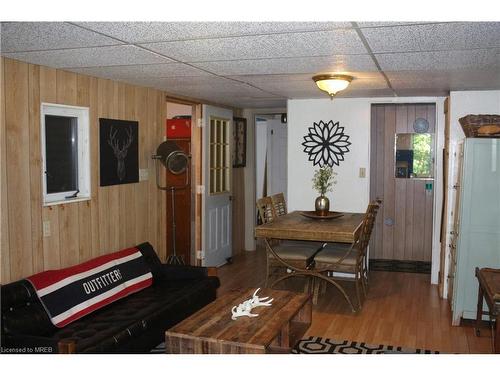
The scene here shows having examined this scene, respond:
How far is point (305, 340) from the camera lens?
12.9 feet

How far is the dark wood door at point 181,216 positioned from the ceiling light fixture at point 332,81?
97.5 inches

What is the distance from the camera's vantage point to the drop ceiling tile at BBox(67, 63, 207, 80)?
11.7 ft

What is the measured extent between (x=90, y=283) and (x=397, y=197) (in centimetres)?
445

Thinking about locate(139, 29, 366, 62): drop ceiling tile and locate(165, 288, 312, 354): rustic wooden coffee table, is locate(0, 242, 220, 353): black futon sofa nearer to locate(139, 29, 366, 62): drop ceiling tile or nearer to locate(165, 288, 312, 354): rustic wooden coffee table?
locate(165, 288, 312, 354): rustic wooden coffee table

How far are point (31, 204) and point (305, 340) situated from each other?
2.27 m

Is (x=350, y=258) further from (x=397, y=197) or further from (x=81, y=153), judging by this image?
(x=81, y=153)

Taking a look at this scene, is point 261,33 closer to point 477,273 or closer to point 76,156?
point 76,156

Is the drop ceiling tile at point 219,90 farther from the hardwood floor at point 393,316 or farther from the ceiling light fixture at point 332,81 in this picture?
the hardwood floor at point 393,316

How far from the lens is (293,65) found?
3451mm

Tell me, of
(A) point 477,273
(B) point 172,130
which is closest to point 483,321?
(A) point 477,273

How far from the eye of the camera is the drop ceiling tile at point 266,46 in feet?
8.48

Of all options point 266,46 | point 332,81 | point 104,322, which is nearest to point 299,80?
point 332,81

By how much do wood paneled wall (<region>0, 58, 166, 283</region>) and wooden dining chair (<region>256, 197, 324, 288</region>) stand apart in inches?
43.9

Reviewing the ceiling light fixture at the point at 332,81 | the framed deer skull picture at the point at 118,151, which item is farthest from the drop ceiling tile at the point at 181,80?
the ceiling light fixture at the point at 332,81
